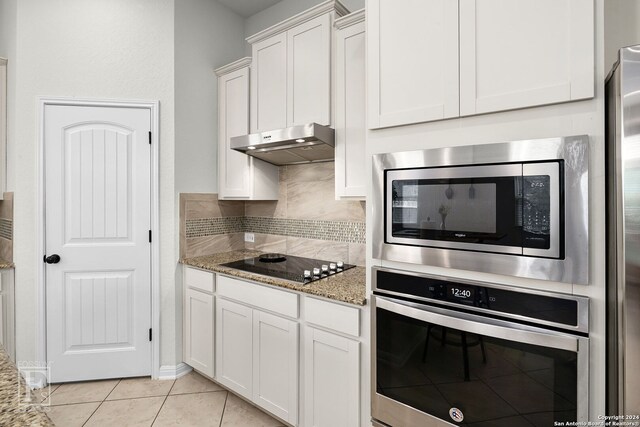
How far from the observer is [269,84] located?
2414 mm

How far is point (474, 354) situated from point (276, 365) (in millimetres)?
1174

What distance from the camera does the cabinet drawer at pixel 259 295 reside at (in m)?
1.89

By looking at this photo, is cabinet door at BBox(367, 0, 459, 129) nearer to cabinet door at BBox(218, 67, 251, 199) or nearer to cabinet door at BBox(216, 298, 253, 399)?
cabinet door at BBox(218, 67, 251, 199)

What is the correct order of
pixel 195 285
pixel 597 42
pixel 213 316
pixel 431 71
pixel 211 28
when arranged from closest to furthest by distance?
pixel 597 42
pixel 431 71
pixel 213 316
pixel 195 285
pixel 211 28

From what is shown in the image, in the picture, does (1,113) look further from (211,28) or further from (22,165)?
(211,28)

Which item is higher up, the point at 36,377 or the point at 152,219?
the point at 152,219

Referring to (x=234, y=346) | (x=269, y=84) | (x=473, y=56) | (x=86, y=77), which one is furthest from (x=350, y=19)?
(x=234, y=346)

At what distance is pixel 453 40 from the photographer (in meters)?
1.30

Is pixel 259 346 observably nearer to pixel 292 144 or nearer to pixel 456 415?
pixel 456 415

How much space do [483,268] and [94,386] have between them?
113 inches

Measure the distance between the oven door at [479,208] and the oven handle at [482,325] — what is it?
0.27 metres

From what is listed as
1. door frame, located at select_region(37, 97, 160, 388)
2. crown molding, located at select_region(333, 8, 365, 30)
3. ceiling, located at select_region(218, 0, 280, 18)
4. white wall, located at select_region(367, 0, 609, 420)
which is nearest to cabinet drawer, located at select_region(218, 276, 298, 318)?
door frame, located at select_region(37, 97, 160, 388)

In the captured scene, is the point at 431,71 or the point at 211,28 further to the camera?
the point at 211,28

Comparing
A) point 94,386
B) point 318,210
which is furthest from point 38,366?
point 318,210
